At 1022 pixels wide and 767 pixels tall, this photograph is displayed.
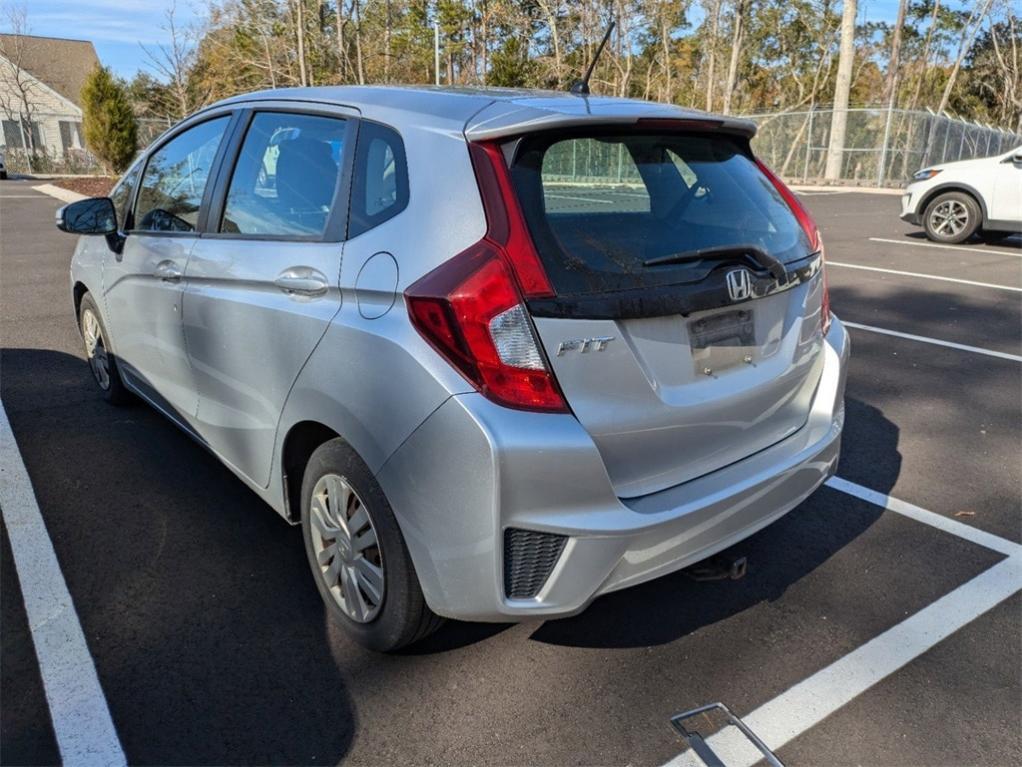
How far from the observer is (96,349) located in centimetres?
476

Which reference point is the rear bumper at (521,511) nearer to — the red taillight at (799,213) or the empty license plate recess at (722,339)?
the empty license plate recess at (722,339)

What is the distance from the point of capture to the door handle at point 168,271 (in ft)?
10.8

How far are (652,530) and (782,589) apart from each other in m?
1.14

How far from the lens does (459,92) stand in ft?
8.63

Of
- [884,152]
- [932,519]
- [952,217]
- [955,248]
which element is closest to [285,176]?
[932,519]

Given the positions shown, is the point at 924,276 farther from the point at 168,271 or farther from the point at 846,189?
the point at 846,189

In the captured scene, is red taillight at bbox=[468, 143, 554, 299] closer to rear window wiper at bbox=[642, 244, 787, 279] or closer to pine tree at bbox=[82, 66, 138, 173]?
rear window wiper at bbox=[642, 244, 787, 279]

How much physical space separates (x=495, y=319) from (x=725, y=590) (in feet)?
5.29

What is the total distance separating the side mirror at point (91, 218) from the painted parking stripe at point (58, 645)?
4.19ft

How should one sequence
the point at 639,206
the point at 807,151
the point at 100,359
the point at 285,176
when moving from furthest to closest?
the point at 807,151 < the point at 100,359 < the point at 285,176 < the point at 639,206

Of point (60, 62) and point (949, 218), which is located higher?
point (60, 62)

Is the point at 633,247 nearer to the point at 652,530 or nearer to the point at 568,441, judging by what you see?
the point at 568,441

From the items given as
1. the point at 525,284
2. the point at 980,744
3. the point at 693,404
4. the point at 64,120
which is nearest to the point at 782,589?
the point at 980,744

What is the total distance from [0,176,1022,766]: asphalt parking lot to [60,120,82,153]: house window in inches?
2037
